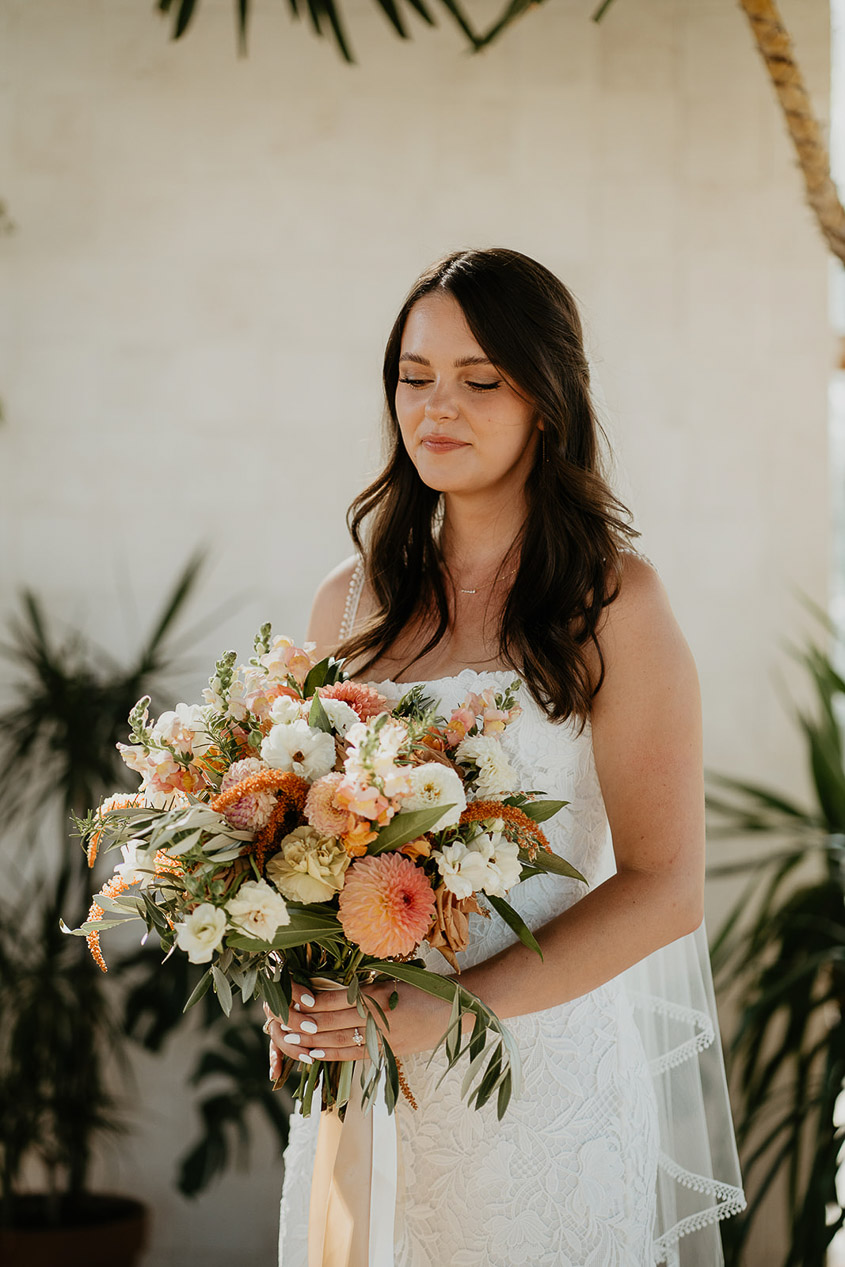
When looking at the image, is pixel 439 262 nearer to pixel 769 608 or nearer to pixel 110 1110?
pixel 769 608

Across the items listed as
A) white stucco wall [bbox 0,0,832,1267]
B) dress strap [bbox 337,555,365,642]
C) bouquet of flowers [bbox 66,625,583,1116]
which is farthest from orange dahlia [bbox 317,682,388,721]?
white stucco wall [bbox 0,0,832,1267]

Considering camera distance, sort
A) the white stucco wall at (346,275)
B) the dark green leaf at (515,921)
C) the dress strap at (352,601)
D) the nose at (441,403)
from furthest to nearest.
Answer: the white stucco wall at (346,275)
the dress strap at (352,601)
the nose at (441,403)
the dark green leaf at (515,921)

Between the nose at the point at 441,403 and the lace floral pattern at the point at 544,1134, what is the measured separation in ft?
1.26

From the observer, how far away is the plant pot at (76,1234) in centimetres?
303

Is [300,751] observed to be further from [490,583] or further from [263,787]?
[490,583]

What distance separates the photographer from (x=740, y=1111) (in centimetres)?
315

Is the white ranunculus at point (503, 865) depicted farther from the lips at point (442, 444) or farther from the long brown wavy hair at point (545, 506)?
the lips at point (442, 444)

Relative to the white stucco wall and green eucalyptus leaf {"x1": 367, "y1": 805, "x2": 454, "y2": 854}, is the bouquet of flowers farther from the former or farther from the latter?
the white stucco wall

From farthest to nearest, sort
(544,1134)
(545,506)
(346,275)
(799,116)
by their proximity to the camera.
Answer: (346,275)
(799,116)
(545,506)
(544,1134)

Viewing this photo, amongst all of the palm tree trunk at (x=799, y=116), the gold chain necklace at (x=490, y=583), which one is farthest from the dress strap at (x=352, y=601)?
the palm tree trunk at (x=799, y=116)

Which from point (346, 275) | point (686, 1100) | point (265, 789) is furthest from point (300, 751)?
point (346, 275)

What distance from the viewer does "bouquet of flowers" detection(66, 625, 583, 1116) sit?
1.33 m

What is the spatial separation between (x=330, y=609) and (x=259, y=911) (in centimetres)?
92

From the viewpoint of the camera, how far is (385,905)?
52.1 inches
